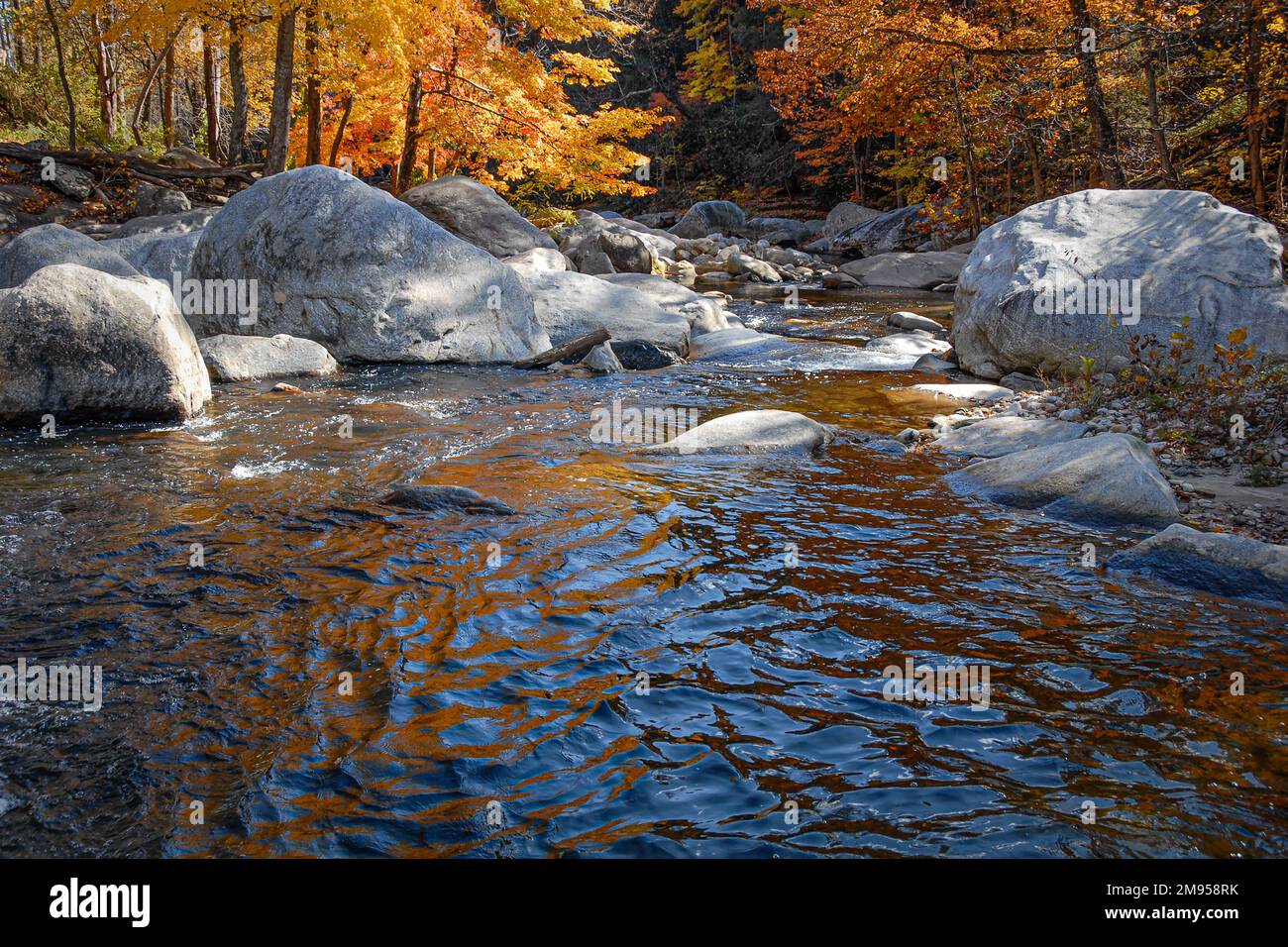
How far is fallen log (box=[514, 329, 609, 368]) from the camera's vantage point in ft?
37.6

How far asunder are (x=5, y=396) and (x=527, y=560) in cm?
547

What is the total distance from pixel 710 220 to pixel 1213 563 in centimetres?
2969

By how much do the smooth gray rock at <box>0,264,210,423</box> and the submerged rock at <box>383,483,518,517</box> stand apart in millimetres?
3415

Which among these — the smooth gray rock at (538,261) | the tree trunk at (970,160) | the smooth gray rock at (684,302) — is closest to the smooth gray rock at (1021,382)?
the smooth gray rock at (684,302)

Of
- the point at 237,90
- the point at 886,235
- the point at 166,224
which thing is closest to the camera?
the point at 166,224

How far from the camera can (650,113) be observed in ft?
73.0

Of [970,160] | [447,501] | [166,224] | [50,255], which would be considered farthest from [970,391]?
[970,160]

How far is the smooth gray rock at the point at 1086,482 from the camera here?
233 inches

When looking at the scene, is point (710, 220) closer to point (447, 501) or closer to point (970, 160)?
point (970, 160)

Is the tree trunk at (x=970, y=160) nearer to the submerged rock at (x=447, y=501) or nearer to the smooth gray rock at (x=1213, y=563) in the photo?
the smooth gray rock at (x=1213, y=563)

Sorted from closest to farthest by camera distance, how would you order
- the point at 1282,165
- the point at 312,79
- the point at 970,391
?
the point at 970,391
the point at 1282,165
the point at 312,79

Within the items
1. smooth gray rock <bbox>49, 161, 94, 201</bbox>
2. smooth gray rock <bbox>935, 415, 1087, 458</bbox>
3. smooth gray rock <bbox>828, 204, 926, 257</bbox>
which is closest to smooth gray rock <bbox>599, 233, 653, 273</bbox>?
smooth gray rock <bbox>828, 204, 926, 257</bbox>

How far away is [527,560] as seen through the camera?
5242 millimetres

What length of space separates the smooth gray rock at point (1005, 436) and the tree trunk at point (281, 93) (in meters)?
11.8
